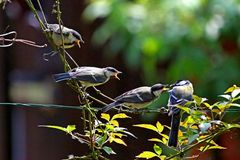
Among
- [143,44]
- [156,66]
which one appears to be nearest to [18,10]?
[156,66]

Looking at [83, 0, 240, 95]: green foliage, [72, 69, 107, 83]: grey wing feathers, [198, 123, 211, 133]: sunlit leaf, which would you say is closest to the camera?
[198, 123, 211, 133]: sunlit leaf

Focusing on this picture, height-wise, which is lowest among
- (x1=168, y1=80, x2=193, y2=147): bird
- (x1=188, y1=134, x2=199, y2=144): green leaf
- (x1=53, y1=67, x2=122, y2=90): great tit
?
(x1=188, y1=134, x2=199, y2=144): green leaf

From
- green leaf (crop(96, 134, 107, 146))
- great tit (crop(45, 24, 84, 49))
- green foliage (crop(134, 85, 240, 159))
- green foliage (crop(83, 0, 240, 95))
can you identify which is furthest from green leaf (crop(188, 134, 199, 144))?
green foliage (crop(83, 0, 240, 95))

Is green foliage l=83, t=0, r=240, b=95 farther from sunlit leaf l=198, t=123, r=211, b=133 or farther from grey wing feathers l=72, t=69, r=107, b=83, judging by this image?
sunlit leaf l=198, t=123, r=211, b=133

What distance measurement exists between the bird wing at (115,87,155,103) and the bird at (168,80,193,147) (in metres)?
0.04

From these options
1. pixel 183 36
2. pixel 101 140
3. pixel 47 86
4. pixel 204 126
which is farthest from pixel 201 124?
pixel 47 86

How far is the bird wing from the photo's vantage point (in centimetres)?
134

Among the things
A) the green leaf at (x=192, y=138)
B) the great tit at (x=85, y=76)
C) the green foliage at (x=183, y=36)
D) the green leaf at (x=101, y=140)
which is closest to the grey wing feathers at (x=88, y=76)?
the great tit at (x=85, y=76)

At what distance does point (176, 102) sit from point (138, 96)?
74 mm

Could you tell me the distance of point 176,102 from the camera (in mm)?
1354

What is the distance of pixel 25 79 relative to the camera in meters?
4.34

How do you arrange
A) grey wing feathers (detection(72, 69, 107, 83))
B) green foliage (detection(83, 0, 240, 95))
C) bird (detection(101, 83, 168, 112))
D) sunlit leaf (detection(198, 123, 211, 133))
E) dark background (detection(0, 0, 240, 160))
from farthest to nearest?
dark background (detection(0, 0, 240, 160)), green foliage (detection(83, 0, 240, 95)), bird (detection(101, 83, 168, 112)), grey wing feathers (detection(72, 69, 107, 83)), sunlit leaf (detection(198, 123, 211, 133))

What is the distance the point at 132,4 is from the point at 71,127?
82.5 inches

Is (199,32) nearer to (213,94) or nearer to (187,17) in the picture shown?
(187,17)
